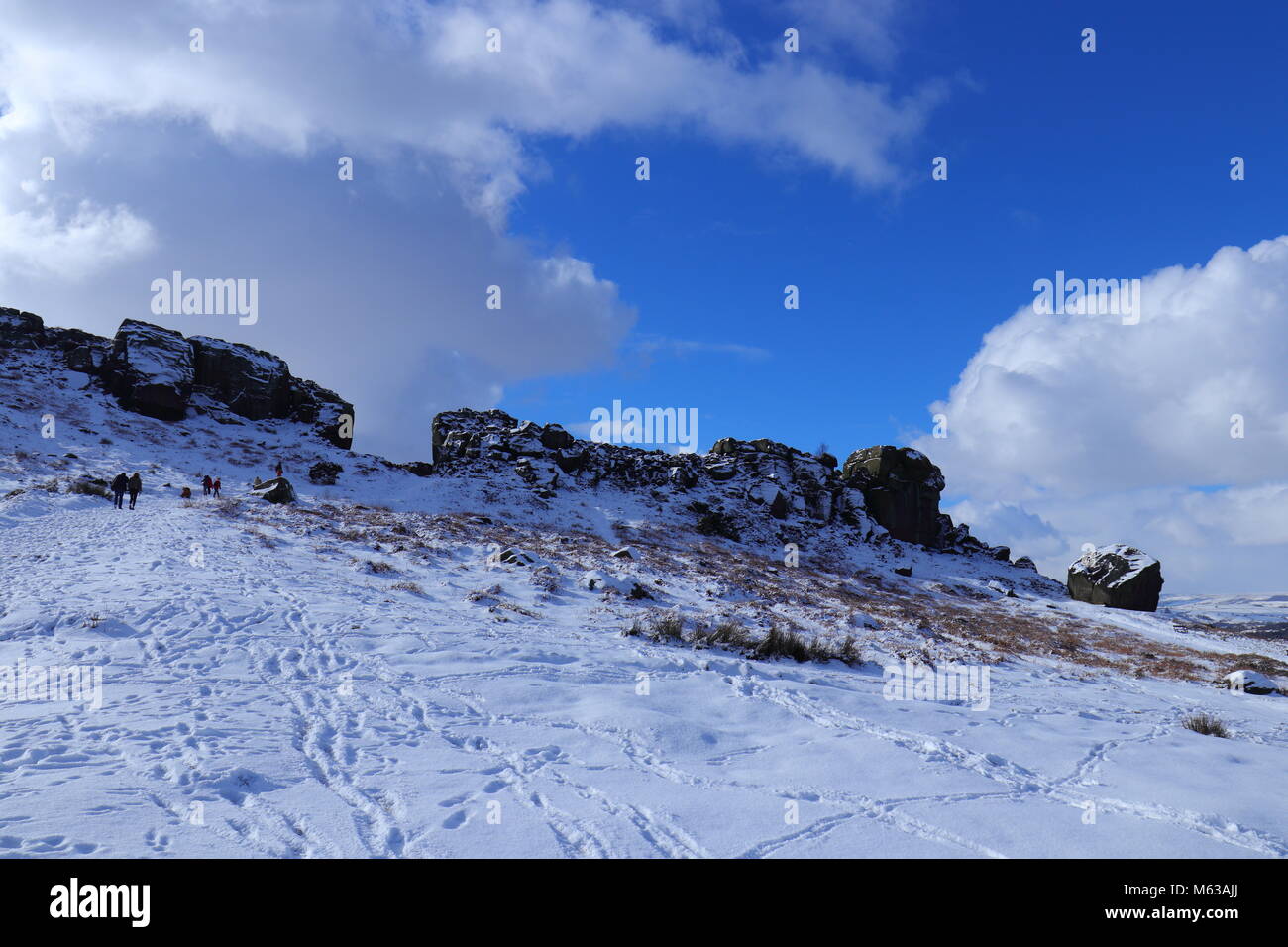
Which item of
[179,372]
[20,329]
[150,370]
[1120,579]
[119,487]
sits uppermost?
[20,329]

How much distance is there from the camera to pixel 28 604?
11.8 metres

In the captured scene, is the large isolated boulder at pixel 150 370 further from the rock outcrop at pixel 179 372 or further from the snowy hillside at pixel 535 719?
the snowy hillside at pixel 535 719

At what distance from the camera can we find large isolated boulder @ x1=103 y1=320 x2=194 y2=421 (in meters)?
46.8

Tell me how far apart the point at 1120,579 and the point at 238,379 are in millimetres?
68993

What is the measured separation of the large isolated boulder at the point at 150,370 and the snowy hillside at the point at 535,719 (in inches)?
1068

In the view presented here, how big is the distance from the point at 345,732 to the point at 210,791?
76.6 inches

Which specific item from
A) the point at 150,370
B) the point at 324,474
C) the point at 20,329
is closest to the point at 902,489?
the point at 324,474

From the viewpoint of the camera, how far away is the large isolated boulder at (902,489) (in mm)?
57844

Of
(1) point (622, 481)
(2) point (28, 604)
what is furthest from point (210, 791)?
(1) point (622, 481)

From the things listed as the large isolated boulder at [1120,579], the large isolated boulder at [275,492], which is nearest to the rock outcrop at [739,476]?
the large isolated boulder at [1120,579]

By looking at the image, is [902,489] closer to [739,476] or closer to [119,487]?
[739,476]

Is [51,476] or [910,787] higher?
[51,476]

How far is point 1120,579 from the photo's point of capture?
135 feet
